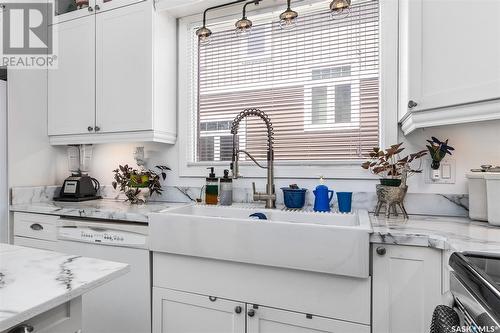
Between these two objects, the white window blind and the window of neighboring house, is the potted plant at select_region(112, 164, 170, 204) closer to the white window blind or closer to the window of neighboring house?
the white window blind

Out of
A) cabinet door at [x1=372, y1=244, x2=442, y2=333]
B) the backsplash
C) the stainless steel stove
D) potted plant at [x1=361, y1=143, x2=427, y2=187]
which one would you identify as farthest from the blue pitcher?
the stainless steel stove

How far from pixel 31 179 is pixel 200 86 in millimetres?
1450

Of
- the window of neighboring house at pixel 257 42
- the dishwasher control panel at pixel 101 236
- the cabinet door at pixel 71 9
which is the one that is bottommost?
the dishwasher control panel at pixel 101 236

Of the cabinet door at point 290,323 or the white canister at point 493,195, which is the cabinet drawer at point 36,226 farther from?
the white canister at point 493,195

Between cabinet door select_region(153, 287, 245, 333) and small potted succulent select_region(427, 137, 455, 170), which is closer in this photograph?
cabinet door select_region(153, 287, 245, 333)

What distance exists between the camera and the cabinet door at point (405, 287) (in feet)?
3.75

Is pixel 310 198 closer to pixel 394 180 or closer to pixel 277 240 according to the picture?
pixel 394 180

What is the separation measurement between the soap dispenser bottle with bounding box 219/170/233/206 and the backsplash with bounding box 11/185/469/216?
0.42 ft

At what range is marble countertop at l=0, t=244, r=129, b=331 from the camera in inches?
24.5

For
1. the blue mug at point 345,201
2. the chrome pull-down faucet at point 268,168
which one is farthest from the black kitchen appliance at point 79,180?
the blue mug at point 345,201

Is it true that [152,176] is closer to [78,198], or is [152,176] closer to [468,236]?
[78,198]

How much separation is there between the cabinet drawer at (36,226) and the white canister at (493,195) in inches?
92.8

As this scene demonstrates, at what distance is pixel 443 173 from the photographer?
5.41 feet

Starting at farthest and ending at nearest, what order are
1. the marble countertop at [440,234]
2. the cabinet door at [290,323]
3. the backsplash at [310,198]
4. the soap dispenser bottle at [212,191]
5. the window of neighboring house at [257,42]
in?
the window of neighboring house at [257,42] < the soap dispenser bottle at [212,191] < the backsplash at [310,198] < the cabinet door at [290,323] < the marble countertop at [440,234]
